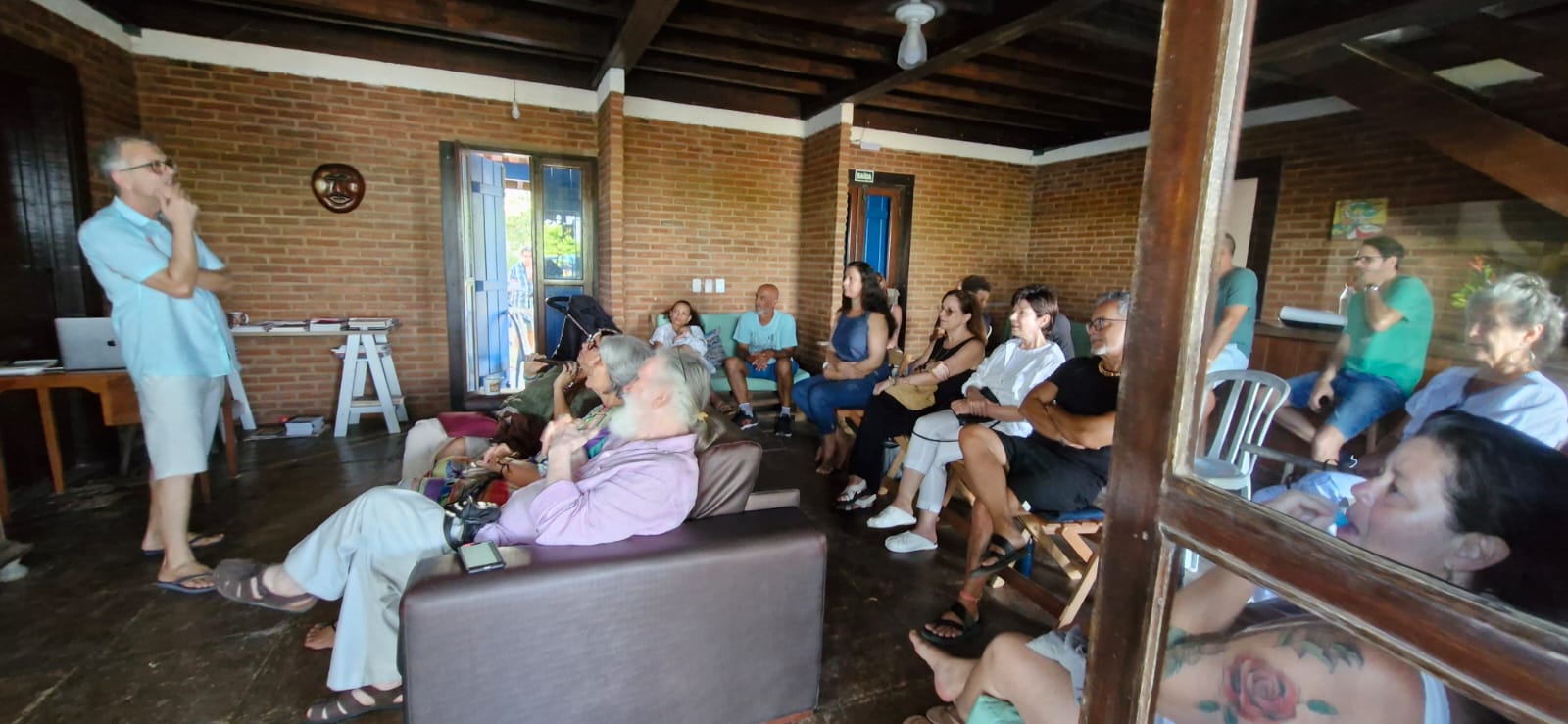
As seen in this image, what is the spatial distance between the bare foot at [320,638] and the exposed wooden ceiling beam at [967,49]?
4.13 meters

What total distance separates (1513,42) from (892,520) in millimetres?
2745

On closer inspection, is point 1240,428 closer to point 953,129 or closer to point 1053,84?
point 1053,84

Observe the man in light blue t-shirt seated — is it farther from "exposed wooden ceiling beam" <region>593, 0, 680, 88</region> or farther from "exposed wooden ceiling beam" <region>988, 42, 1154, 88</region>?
"exposed wooden ceiling beam" <region>988, 42, 1154, 88</region>

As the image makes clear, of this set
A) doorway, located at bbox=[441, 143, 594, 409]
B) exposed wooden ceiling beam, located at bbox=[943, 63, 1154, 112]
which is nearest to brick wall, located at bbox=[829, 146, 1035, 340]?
exposed wooden ceiling beam, located at bbox=[943, 63, 1154, 112]

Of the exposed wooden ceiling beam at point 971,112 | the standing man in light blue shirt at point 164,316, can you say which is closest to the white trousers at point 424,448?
the standing man in light blue shirt at point 164,316

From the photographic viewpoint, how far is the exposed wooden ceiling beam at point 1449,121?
573mm

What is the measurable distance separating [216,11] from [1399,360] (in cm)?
610

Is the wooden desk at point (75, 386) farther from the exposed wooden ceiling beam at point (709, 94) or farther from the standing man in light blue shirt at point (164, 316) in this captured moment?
the exposed wooden ceiling beam at point (709, 94)

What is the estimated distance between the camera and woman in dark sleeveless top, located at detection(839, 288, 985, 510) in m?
3.17

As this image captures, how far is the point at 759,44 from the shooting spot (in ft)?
15.1

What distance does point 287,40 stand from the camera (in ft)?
14.5

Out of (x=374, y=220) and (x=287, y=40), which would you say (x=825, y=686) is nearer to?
(x=374, y=220)

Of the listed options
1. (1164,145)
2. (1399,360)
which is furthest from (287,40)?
(1399,360)

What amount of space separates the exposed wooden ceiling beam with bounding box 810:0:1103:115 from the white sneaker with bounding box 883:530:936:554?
8.94 ft
